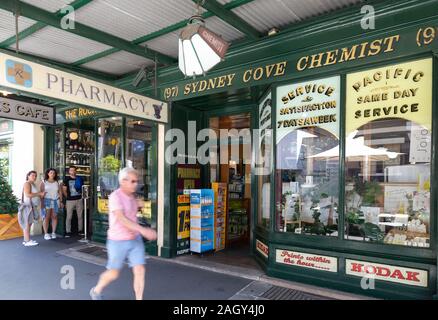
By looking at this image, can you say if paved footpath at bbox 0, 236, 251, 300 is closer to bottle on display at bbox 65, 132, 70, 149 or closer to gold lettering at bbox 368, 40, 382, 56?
bottle on display at bbox 65, 132, 70, 149

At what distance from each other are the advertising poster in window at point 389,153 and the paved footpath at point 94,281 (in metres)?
2.00

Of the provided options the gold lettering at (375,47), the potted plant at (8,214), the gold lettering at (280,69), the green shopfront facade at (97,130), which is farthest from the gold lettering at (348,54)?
the potted plant at (8,214)

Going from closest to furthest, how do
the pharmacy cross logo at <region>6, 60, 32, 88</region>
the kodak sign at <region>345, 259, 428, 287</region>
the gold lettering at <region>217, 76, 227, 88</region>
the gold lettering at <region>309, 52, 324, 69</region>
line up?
the pharmacy cross logo at <region>6, 60, 32, 88</region>
the kodak sign at <region>345, 259, 428, 287</region>
the gold lettering at <region>309, 52, 324, 69</region>
the gold lettering at <region>217, 76, 227, 88</region>

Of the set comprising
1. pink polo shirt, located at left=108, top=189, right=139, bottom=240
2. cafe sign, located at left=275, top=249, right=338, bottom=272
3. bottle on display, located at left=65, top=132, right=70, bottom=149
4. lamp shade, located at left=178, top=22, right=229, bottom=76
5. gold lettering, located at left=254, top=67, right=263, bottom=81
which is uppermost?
gold lettering, located at left=254, top=67, right=263, bottom=81

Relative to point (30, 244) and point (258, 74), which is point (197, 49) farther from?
point (30, 244)

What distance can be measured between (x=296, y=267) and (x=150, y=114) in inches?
127

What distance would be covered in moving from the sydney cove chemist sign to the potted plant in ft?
17.7

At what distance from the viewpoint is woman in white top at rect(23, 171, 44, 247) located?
23.1ft

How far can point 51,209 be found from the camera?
787 cm

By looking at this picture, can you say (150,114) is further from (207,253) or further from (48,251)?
(48,251)

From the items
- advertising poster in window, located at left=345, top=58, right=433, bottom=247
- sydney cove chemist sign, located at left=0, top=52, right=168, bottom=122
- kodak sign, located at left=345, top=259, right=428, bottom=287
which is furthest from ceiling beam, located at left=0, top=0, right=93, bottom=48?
kodak sign, located at left=345, top=259, right=428, bottom=287

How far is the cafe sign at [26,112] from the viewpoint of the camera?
5299 mm

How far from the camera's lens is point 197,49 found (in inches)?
130
